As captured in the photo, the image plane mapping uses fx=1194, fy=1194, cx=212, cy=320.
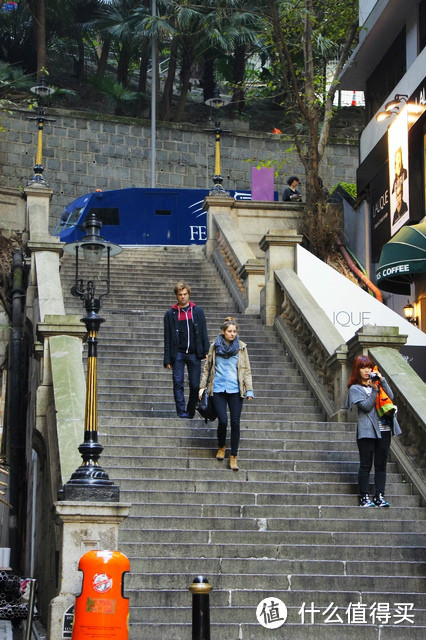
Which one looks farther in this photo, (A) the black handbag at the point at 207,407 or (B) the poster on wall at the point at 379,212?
(B) the poster on wall at the point at 379,212

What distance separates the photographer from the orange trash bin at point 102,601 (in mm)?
8609

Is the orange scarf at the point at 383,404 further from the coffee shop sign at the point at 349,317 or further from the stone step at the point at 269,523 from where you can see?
the coffee shop sign at the point at 349,317

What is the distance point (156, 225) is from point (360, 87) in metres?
6.75

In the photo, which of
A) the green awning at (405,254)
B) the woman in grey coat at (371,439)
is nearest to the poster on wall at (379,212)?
the green awning at (405,254)

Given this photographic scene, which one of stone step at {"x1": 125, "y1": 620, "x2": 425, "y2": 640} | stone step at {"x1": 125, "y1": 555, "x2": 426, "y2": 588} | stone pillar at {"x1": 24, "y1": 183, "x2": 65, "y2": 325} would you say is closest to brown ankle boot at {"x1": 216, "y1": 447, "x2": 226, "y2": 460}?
stone step at {"x1": 125, "y1": 555, "x2": 426, "y2": 588}

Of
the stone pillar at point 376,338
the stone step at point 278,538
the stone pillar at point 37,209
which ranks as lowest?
the stone step at point 278,538

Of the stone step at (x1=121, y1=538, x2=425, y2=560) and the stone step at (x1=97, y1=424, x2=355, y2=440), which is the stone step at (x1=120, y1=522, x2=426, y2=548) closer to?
the stone step at (x1=121, y1=538, x2=425, y2=560)

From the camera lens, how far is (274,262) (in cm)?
1838

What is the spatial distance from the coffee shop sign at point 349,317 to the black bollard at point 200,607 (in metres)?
13.8

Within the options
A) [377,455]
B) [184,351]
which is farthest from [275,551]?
[184,351]

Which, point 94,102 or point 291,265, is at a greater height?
point 94,102

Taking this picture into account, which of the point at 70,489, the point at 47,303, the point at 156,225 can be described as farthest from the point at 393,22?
the point at 70,489

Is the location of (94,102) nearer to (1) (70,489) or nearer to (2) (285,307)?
(2) (285,307)

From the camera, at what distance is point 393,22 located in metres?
28.2
